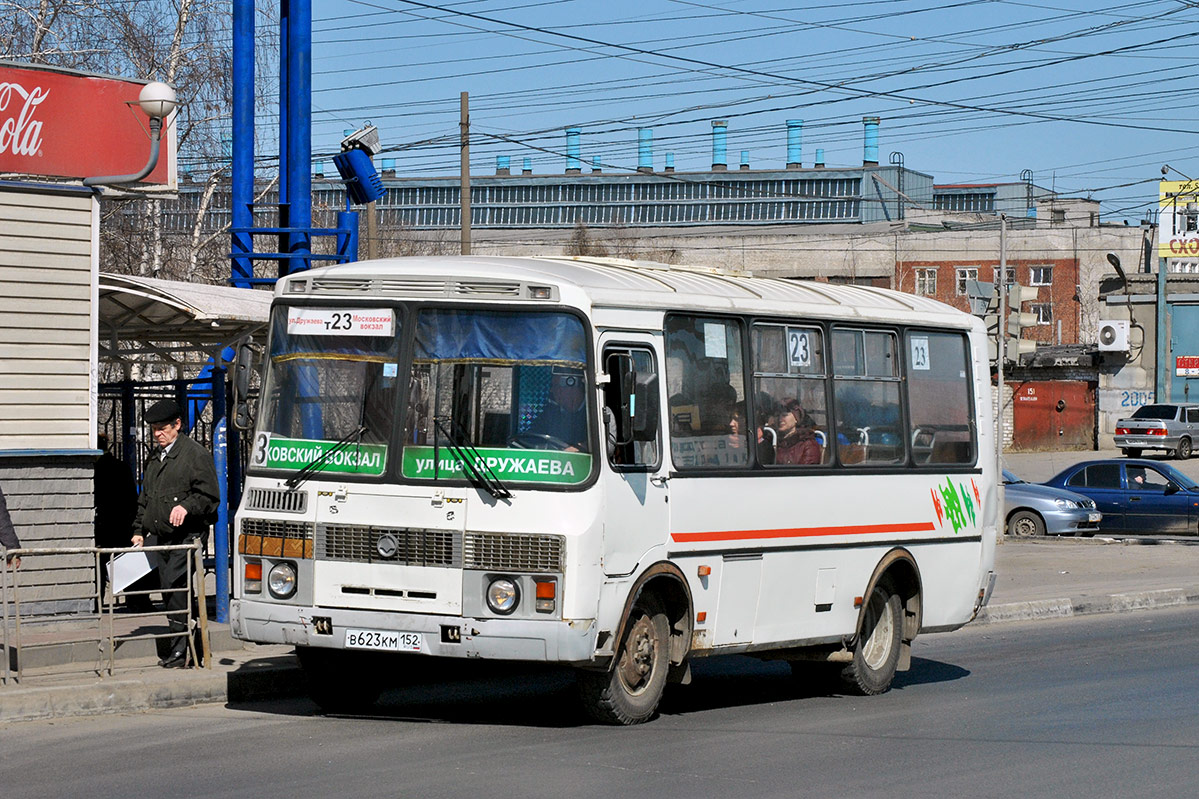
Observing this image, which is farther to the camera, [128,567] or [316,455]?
[128,567]

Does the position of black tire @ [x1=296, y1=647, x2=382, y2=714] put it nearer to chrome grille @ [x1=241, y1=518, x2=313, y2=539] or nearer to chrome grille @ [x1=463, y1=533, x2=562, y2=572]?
chrome grille @ [x1=241, y1=518, x2=313, y2=539]

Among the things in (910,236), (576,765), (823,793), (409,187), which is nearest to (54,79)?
(576,765)

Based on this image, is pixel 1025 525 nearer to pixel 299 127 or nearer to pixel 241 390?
pixel 299 127

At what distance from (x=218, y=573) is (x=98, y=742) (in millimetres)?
4788

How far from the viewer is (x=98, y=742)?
889cm

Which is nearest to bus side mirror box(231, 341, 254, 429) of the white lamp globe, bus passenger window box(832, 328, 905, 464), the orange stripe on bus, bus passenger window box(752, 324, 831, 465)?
the orange stripe on bus

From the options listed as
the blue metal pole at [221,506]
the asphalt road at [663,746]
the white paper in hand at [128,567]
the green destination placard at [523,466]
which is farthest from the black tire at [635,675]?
the blue metal pole at [221,506]

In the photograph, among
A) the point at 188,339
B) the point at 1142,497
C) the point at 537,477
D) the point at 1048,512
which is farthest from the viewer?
the point at 1142,497

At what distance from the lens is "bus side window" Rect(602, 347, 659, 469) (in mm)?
9430

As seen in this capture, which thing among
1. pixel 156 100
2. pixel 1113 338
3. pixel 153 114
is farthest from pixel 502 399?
pixel 1113 338

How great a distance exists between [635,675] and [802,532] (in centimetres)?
183

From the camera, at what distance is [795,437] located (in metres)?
11.1

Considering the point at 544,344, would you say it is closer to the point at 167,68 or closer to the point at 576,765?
the point at 576,765

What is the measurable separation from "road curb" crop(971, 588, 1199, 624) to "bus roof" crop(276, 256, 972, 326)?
6.99m
